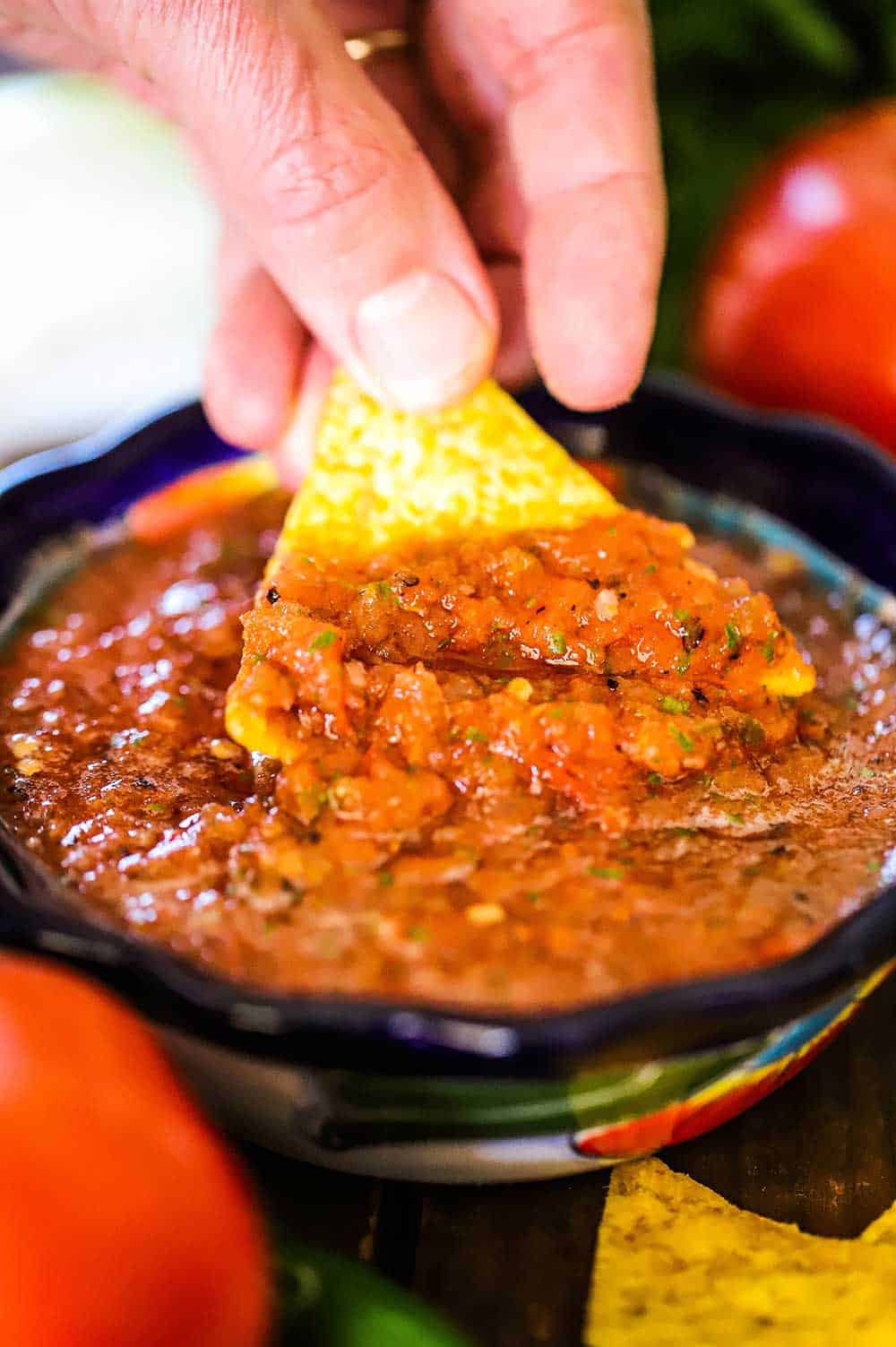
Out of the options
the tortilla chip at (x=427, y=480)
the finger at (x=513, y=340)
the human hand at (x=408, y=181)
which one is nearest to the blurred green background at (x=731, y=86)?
the finger at (x=513, y=340)

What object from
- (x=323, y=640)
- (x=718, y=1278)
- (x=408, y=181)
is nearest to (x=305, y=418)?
(x=408, y=181)

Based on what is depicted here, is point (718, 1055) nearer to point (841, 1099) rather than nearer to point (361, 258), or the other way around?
point (841, 1099)

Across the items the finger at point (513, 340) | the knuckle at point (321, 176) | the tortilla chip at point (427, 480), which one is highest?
the knuckle at point (321, 176)

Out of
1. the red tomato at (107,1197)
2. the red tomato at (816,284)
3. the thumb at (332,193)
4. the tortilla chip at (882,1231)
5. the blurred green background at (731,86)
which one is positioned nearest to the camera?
the red tomato at (107,1197)

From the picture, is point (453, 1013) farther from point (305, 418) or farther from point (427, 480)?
point (305, 418)

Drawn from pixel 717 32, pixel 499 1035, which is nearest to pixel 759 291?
pixel 717 32

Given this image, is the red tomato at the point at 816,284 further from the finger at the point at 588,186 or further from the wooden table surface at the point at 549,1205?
the wooden table surface at the point at 549,1205

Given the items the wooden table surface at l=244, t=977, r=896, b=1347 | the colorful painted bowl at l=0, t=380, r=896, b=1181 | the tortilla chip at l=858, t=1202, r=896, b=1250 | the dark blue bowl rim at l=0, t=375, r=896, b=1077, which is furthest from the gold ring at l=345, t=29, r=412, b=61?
the tortilla chip at l=858, t=1202, r=896, b=1250
